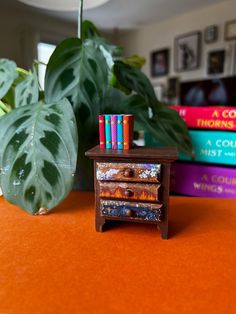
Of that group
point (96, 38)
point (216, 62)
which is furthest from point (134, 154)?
point (216, 62)

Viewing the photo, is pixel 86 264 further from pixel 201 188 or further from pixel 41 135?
pixel 201 188

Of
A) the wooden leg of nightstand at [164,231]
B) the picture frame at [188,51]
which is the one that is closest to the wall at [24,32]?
the picture frame at [188,51]

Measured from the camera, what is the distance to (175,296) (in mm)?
252

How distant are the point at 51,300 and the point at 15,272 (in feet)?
0.25

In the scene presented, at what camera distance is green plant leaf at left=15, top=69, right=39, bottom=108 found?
508 millimetres

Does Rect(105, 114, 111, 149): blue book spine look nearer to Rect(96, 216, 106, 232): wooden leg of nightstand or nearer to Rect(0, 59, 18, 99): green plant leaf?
Rect(96, 216, 106, 232): wooden leg of nightstand

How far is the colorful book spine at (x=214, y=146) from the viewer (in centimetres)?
55

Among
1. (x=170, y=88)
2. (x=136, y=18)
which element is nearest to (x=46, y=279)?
(x=170, y=88)

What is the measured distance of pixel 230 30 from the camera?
233 cm

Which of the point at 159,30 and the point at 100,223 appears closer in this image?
the point at 100,223

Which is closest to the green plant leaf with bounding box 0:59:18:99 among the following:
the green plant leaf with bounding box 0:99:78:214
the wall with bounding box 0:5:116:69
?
the green plant leaf with bounding box 0:99:78:214

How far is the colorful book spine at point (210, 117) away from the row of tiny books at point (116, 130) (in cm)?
27

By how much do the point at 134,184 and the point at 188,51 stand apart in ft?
8.80

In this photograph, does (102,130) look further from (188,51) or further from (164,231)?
(188,51)
